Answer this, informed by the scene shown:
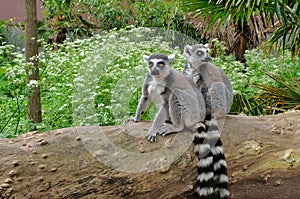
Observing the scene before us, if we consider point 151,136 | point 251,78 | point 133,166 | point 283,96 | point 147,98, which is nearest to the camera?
point 133,166

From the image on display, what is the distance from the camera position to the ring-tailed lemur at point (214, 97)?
7.27 feet

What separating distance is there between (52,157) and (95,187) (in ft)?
0.95

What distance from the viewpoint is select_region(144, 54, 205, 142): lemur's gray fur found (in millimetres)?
2402

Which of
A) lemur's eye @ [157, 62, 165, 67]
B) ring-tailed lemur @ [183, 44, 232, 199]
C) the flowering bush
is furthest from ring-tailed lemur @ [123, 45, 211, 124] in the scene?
the flowering bush

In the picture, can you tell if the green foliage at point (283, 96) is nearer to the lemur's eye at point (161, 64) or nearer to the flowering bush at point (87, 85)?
the flowering bush at point (87, 85)

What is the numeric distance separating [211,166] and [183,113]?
40 cm

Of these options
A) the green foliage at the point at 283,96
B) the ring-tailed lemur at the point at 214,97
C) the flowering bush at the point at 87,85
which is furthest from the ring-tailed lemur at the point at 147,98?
the green foliage at the point at 283,96

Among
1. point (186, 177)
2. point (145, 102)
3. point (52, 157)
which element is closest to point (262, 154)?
point (186, 177)

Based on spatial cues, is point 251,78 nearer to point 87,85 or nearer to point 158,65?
point 87,85

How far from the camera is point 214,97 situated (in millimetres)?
2756

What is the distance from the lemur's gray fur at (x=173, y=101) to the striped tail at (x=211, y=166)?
12 cm

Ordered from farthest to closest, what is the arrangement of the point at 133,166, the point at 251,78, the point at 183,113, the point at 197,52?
the point at 251,78 → the point at 197,52 → the point at 183,113 → the point at 133,166

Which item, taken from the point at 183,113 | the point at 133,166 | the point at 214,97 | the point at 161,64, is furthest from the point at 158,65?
the point at 133,166

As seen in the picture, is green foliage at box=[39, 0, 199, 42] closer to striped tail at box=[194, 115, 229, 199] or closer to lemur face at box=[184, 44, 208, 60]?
lemur face at box=[184, 44, 208, 60]
